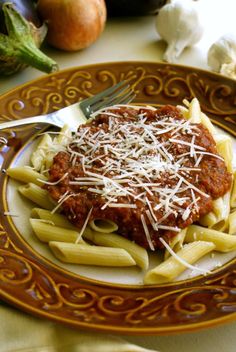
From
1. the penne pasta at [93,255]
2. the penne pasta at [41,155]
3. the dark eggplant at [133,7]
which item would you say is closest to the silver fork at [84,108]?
the penne pasta at [41,155]

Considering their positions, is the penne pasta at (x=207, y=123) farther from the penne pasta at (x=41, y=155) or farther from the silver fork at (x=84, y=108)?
the penne pasta at (x=41, y=155)

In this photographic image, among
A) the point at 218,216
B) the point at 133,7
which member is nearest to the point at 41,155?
the point at 218,216

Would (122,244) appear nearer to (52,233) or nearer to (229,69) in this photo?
(52,233)

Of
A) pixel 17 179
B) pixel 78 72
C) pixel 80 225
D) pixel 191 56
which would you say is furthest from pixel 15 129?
pixel 191 56

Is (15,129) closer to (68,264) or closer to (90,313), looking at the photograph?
(68,264)

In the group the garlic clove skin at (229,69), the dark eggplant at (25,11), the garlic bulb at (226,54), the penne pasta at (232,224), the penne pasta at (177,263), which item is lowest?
the penne pasta at (177,263)

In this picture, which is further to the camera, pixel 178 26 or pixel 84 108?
pixel 178 26
